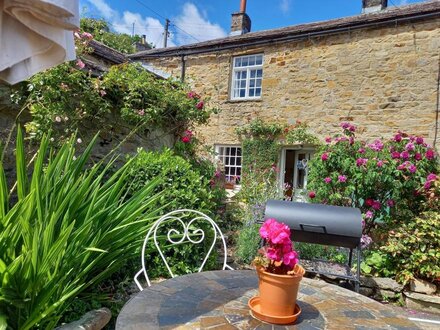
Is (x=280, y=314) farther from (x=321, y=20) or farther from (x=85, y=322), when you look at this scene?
(x=321, y=20)

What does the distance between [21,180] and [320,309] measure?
1.99 meters

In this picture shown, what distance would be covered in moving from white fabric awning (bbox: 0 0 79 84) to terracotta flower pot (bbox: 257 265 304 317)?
1364mm

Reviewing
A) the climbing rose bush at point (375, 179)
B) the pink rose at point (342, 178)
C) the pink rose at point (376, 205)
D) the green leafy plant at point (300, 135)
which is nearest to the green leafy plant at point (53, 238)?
the pink rose at point (342, 178)

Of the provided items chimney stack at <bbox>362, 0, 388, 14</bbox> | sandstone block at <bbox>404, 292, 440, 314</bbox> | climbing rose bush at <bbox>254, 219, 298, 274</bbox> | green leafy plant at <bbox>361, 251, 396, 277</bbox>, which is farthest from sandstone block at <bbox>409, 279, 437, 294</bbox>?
chimney stack at <bbox>362, 0, 388, 14</bbox>

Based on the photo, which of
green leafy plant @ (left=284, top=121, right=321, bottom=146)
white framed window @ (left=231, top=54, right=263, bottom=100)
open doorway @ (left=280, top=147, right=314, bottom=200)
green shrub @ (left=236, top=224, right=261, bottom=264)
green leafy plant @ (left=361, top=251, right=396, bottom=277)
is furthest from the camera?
white framed window @ (left=231, top=54, right=263, bottom=100)

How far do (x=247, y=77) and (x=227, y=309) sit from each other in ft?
28.6

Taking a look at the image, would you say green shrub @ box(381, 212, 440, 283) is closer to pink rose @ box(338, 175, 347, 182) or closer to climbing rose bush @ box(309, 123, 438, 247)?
climbing rose bush @ box(309, 123, 438, 247)

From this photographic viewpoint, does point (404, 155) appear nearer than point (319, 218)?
No

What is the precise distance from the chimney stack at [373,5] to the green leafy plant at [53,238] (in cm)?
869

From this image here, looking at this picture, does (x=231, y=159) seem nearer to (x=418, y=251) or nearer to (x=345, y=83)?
(x=345, y=83)

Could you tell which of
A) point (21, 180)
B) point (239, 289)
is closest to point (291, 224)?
point (239, 289)

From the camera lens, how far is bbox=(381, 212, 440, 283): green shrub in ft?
12.5

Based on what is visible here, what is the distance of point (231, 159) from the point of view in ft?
32.6

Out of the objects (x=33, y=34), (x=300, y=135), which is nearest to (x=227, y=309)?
(x=33, y=34)
